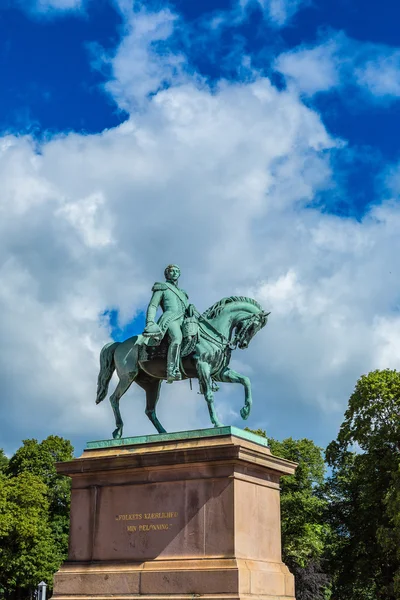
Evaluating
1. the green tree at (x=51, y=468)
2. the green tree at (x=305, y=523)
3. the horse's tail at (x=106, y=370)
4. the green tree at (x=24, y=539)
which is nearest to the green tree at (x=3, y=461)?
the green tree at (x=51, y=468)

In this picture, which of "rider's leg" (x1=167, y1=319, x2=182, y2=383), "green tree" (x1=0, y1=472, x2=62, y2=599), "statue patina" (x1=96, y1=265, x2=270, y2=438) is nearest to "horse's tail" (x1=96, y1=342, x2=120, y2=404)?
"statue patina" (x1=96, y1=265, x2=270, y2=438)

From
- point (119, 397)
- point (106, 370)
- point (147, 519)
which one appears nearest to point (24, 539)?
point (106, 370)

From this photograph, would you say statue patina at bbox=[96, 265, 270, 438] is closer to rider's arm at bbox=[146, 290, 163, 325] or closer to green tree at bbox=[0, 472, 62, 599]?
rider's arm at bbox=[146, 290, 163, 325]

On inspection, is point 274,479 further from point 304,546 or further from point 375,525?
point 304,546

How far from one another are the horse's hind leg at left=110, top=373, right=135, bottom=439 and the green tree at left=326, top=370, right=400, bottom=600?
80.7 ft

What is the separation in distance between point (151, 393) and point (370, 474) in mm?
26250

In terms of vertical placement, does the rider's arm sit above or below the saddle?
above

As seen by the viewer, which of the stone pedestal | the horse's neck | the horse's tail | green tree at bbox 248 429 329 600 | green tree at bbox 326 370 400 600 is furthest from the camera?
green tree at bbox 248 429 329 600

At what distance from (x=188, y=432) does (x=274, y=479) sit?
2011 mm

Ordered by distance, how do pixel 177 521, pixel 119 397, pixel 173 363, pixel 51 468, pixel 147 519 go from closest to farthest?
pixel 177 521
pixel 147 519
pixel 173 363
pixel 119 397
pixel 51 468

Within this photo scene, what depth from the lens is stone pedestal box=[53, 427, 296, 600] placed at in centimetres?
1458

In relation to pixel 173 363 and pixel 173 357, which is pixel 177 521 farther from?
pixel 173 357

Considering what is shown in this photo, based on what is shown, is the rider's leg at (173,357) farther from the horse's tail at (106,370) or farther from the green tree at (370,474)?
the green tree at (370,474)

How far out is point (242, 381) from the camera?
17.6m
